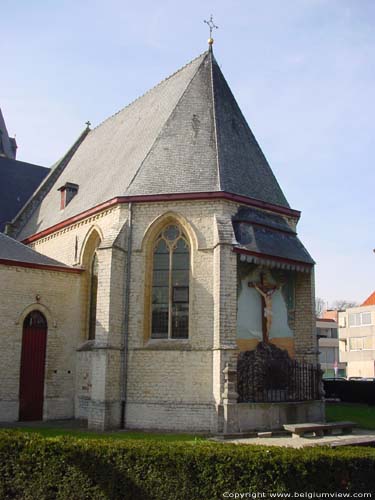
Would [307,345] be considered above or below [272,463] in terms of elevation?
above

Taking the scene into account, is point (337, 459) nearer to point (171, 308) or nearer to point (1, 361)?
point (171, 308)

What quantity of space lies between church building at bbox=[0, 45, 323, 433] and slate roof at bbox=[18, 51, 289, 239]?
0.05 m

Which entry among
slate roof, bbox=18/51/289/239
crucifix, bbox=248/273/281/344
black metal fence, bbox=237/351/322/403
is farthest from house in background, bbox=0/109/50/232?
black metal fence, bbox=237/351/322/403

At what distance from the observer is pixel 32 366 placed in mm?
16906

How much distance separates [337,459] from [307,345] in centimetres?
920

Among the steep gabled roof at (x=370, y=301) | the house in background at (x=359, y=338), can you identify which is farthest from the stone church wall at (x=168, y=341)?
the steep gabled roof at (x=370, y=301)

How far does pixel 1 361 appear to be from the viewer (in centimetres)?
1625

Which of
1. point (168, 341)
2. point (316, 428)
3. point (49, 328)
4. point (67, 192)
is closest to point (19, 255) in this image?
point (49, 328)

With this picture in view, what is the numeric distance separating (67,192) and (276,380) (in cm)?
1024

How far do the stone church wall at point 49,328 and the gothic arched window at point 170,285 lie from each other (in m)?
3.45

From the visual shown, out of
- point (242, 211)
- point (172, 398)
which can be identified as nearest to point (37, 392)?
point (172, 398)

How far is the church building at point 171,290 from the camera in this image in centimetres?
1471

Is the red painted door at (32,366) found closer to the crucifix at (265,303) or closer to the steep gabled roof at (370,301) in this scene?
the crucifix at (265,303)

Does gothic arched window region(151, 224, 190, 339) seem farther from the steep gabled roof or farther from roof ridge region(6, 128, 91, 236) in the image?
the steep gabled roof
